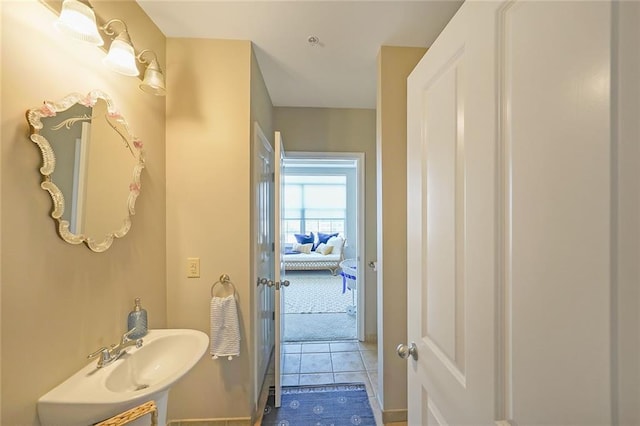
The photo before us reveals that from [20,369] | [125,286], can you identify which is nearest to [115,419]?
[20,369]

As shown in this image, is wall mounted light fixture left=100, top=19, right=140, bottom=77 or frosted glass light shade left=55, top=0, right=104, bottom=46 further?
wall mounted light fixture left=100, top=19, right=140, bottom=77

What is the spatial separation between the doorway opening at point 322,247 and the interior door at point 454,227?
1.85 metres

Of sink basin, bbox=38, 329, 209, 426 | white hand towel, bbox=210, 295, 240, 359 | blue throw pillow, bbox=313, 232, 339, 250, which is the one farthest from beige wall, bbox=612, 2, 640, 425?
blue throw pillow, bbox=313, 232, 339, 250

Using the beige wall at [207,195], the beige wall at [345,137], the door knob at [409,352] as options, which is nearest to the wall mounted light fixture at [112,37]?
the beige wall at [207,195]

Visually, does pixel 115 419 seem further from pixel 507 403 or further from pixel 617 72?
→ pixel 617 72

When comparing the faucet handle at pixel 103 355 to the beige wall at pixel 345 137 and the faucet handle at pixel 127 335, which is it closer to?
the faucet handle at pixel 127 335

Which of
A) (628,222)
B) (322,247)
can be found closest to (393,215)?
(628,222)

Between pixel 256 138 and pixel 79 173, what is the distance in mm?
1064

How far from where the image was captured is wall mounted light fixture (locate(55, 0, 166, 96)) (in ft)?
3.06

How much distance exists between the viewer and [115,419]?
2.95 ft

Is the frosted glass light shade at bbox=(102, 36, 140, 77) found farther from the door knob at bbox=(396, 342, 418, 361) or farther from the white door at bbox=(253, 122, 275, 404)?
the door knob at bbox=(396, 342, 418, 361)

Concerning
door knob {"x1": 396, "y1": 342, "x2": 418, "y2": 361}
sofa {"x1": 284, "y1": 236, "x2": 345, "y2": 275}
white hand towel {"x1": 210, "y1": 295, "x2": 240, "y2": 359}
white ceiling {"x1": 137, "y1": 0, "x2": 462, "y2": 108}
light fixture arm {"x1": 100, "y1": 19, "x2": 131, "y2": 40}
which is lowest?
sofa {"x1": 284, "y1": 236, "x2": 345, "y2": 275}

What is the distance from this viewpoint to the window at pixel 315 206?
24.3 feet

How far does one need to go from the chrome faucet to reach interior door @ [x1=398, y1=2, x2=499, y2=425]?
4.12 ft
